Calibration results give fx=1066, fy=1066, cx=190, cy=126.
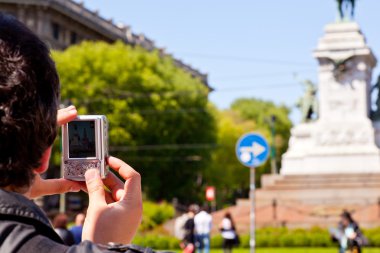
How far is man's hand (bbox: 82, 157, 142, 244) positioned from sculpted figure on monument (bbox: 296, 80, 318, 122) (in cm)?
4829

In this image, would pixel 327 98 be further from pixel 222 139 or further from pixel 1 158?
pixel 222 139

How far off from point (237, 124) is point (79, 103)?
5445 cm

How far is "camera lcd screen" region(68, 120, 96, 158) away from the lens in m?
2.83

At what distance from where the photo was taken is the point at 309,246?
128 feet

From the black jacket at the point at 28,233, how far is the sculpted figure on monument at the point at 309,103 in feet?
161

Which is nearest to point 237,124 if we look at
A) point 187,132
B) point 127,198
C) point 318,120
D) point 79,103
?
point 187,132

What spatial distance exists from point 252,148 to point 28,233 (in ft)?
61.6

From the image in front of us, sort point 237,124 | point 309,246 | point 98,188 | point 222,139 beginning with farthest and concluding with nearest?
1. point 237,124
2. point 222,139
3. point 309,246
4. point 98,188

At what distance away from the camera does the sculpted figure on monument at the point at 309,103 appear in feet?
167

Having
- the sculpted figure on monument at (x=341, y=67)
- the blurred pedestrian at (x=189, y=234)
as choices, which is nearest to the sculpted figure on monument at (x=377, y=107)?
the sculpted figure on monument at (x=341, y=67)

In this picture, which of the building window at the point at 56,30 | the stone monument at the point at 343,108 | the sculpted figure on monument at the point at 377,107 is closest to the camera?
the stone monument at the point at 343,108

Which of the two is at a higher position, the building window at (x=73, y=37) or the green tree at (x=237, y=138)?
the building window at (x=73, y=37)

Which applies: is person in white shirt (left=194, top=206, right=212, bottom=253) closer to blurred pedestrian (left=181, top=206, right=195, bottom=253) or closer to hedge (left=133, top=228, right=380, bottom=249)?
blurred pedestrian (left=181, top=206, right=195, bottom=253)

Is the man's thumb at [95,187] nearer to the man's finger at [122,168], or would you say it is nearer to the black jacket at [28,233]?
the man's finger at [122,168]
